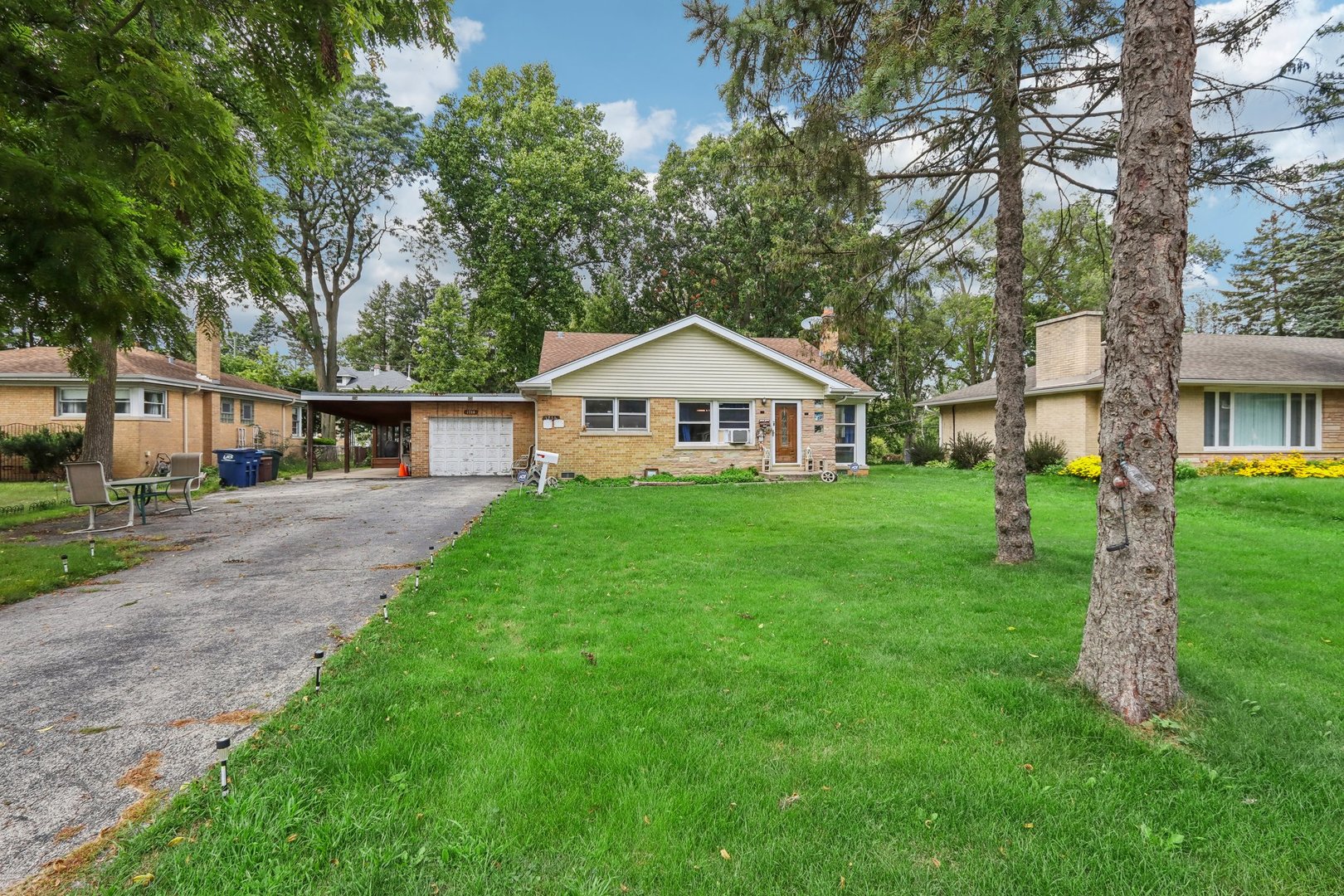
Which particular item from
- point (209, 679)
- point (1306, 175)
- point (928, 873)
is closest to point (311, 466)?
point (209, 679)

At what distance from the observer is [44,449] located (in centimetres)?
1720

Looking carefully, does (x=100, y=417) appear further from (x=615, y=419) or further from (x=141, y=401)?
(x=615, y=419)

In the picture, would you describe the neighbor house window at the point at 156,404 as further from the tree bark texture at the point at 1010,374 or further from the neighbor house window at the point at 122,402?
the tree bark texture at the point at 1010,374

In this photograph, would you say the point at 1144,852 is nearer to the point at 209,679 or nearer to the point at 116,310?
the point at 209,679

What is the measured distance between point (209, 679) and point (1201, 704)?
573 cm

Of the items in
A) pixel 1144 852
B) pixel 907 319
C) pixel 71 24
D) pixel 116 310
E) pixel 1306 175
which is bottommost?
pixel 1144 852

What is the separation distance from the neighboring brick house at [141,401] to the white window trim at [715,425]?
556 inches

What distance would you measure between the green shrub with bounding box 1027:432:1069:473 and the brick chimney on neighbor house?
6.70ft

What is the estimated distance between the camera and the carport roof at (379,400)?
17656 millimetres

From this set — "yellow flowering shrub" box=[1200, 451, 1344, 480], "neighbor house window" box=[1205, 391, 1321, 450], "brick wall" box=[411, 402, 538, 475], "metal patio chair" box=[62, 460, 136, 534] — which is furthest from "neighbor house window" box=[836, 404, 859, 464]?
"metal patio chair" box=[62, 460, 136, 534]

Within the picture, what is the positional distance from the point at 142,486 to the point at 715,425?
13227mm

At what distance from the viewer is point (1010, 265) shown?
6.72 metres

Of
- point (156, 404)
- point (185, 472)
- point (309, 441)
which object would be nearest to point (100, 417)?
point (185, 472)

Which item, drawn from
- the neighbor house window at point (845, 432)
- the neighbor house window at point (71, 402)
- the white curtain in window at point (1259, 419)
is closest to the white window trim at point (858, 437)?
the neighbor house window at point (845, 432)
